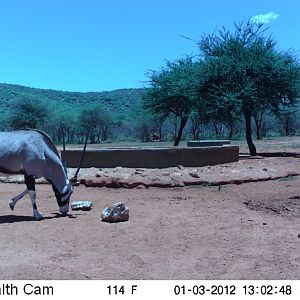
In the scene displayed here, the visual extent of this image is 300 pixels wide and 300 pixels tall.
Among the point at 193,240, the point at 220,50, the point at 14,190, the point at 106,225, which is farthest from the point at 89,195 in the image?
the point at 220,50

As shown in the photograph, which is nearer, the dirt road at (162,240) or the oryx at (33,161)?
the dirt road at (162,240)

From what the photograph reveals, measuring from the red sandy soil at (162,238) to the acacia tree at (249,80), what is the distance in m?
10.7

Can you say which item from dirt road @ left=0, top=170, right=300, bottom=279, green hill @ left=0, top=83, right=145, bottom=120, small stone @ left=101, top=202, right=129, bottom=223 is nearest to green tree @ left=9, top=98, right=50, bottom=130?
green hill @ left=0, top=83, right=145, bottom=120

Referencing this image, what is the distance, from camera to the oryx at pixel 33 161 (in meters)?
9.41

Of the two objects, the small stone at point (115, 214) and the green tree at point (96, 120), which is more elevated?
the green tree at point (96, 120)

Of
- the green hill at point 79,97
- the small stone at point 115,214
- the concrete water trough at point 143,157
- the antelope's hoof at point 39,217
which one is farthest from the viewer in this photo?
the green hill at point 79,97

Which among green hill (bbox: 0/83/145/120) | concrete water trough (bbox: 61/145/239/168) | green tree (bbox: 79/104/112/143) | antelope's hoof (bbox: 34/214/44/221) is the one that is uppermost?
green hill (bbox: 0/83/145/120)

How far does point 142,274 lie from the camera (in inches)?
231

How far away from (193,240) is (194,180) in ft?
21.8

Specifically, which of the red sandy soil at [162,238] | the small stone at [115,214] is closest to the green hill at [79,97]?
the red sandy soil at [162,238]

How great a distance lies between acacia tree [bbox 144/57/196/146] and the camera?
27.0 metres

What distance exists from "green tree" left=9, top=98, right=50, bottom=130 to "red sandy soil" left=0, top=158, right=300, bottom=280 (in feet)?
126

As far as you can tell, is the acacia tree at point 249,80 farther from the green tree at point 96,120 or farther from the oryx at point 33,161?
Answer: the green tree at point 96,120

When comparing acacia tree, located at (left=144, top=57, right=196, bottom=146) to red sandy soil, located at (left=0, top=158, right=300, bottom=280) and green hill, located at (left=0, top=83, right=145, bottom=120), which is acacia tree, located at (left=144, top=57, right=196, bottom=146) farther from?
green hill, located at (left=0, top=83, right=145, bottom=120)
